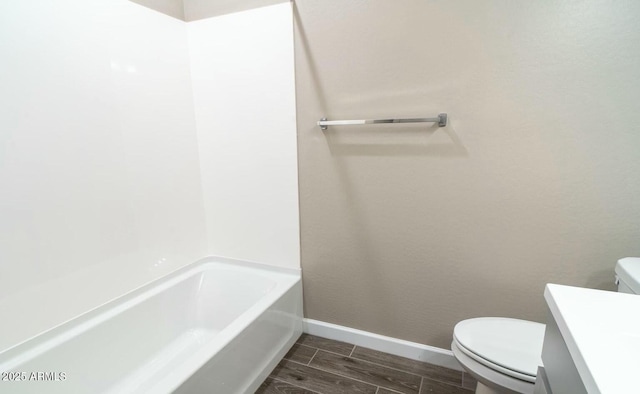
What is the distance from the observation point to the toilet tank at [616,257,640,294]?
41.2 inches

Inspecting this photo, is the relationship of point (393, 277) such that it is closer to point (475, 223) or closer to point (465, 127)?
point (475, 223)

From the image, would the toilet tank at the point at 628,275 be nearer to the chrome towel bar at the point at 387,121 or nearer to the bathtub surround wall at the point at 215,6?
the chrome towel bar at the point at 387,121

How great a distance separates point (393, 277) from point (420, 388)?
1.80 feet

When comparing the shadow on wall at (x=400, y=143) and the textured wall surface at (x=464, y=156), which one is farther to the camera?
the shadow on wall at (x=400, y=143)

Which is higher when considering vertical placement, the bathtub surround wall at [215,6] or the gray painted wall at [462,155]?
the bathtub surround wall at [215,6]

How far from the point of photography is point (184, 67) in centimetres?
186

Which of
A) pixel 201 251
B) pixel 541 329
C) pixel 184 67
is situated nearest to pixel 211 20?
pixel 184 67

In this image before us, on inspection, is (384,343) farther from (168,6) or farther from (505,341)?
(168,6)

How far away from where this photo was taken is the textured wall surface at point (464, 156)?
1.20m

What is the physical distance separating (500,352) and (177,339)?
169 centimetres

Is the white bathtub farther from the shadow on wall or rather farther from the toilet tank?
the toilet tank

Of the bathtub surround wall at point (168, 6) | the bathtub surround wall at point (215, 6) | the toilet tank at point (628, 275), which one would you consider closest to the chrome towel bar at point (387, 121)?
the bathtub surround wall at point (215, 6)

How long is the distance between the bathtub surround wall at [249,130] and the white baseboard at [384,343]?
17.3 inches

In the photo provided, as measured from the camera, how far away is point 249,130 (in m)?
1.82
